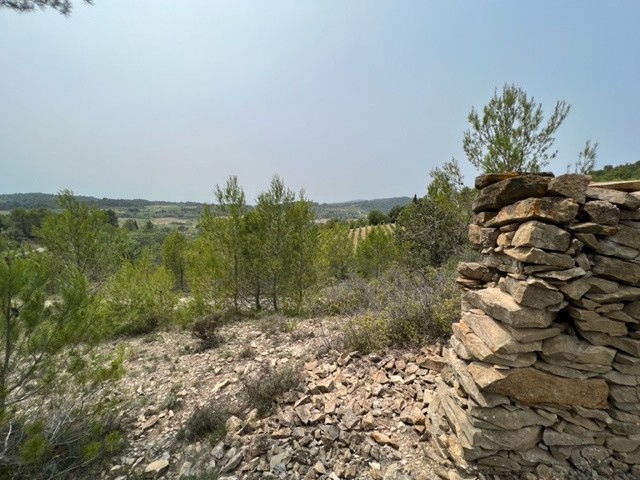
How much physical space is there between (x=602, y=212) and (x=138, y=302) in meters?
10.3

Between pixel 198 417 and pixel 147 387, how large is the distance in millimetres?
1917

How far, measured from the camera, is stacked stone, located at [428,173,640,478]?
2.25 meters

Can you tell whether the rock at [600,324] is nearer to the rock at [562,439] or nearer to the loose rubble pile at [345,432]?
the rock at [562,439]

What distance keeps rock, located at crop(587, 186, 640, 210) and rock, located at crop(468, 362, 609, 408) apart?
1440 millimetres

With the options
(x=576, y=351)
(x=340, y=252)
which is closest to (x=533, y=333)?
(x=576, y=351)

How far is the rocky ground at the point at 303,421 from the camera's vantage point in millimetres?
2914

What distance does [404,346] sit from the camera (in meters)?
4.57

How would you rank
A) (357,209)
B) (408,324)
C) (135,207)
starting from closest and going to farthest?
(408,324), (135,207), (357,209)

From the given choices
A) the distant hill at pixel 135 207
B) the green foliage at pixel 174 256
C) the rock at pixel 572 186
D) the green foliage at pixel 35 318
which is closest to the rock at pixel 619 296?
the rock at pixel 572 186

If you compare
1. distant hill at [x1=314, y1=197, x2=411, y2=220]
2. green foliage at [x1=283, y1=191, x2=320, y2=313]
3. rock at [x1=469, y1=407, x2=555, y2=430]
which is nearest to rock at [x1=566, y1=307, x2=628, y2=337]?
rock at [x1=469, y1=407, x2=555, y2=430]

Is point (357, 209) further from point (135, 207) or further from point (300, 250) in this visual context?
point (300, 250)

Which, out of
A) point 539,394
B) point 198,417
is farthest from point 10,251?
point 539,394

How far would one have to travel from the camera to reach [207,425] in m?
3.66

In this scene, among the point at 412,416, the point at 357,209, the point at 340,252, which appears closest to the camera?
the point at 412,416
